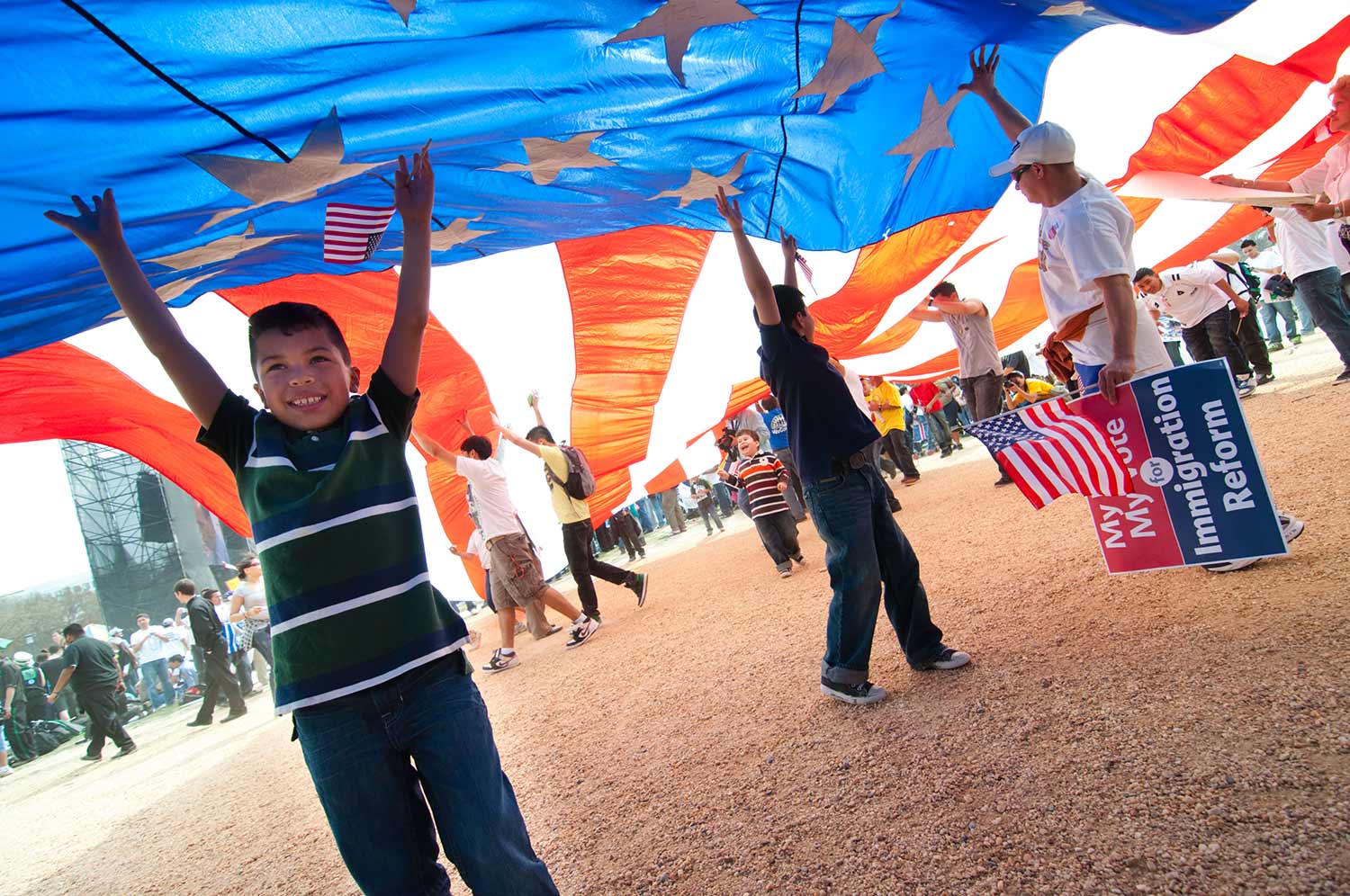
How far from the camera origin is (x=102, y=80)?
1.70m

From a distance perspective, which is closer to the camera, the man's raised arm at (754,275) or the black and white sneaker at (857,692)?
the man's raised arm at (754,275)

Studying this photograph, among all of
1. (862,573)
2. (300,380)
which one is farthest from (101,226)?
(862,573)

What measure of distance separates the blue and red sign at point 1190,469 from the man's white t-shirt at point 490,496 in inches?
158

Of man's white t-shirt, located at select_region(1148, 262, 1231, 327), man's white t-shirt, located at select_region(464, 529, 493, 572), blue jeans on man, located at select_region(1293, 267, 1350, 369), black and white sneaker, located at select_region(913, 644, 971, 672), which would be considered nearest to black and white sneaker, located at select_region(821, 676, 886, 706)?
black and white sneaker, located at select_region(913, 644, 971, 672)

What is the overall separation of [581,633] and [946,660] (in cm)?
375

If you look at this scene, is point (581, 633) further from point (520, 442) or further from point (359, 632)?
point (359, 632)

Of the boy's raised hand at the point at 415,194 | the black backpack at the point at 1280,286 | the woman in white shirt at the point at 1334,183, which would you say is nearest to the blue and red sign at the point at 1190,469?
the woman in white shirt at the point at 1334,183

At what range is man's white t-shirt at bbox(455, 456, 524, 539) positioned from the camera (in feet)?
17.4

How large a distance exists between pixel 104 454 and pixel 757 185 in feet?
73.2

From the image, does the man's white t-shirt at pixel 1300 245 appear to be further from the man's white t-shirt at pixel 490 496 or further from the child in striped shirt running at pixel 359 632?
the child in striped shirt running at pixel 359 632

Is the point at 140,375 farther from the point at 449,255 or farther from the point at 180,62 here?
the point at 180,62

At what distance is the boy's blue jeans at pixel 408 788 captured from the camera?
51.3 inches

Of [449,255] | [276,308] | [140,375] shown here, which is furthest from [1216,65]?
[140,375]

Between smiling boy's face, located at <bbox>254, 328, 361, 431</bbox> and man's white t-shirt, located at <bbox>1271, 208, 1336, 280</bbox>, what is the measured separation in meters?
5.94
